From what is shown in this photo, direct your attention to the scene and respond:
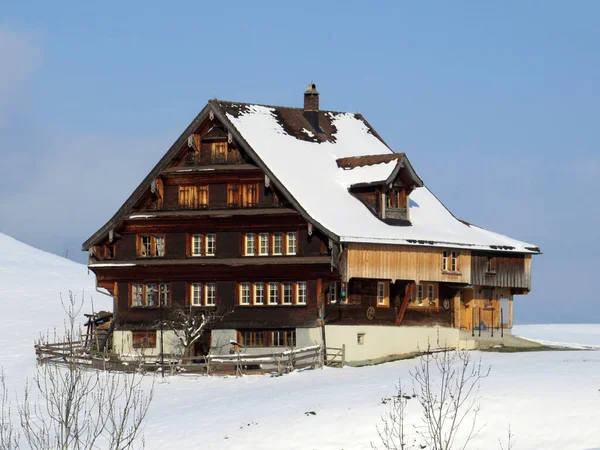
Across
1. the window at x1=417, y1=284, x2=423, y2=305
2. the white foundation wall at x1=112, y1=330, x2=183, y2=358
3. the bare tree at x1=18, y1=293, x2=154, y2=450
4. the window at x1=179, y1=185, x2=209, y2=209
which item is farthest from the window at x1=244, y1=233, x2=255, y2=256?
the window at x1=417, y1=284, x2=423, y2=305

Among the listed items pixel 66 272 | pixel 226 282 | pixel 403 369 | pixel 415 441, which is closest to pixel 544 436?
pixel 415 441

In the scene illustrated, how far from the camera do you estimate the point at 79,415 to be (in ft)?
170

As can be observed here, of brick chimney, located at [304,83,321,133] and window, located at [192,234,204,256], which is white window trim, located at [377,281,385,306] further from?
brick chimney, located at [304,83,321,133]

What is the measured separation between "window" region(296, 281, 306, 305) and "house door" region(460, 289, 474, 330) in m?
10.6

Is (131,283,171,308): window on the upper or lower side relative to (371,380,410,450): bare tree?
upper

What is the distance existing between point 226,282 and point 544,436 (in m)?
24.1

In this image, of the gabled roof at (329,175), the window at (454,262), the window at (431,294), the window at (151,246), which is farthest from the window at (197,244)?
the window at (454,262)

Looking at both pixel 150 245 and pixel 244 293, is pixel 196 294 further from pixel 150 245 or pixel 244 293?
pixel 150 245

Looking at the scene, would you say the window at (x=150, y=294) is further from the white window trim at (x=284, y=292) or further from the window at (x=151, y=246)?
the white window trim at (x=284, y=292)

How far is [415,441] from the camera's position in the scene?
43.1 metres

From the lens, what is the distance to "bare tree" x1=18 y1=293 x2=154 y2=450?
32.7 metres

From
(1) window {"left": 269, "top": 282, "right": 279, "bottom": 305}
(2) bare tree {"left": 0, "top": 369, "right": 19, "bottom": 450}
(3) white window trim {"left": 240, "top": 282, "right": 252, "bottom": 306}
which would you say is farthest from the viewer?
(3) white window trim {"left": 240, "top": 282, "right": 252, "bottom": 306}

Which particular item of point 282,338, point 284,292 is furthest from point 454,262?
point 282,338

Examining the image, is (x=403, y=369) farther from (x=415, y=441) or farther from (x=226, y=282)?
(x=415, y=441)
